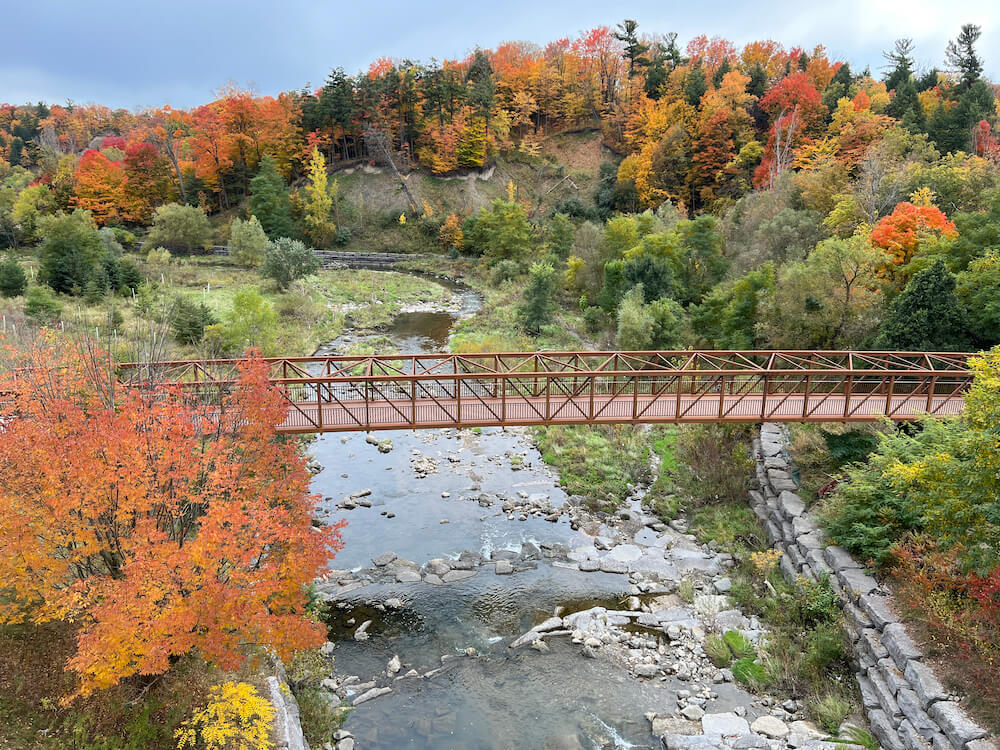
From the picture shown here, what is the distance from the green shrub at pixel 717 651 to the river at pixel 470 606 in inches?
38.9

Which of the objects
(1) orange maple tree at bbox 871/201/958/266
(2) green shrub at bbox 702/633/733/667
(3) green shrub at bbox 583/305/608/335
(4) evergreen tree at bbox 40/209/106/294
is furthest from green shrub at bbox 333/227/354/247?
(2) green shrub at bbox 702/633/733/667

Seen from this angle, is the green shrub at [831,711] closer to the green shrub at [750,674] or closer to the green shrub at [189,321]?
the green shrub at [750,674]

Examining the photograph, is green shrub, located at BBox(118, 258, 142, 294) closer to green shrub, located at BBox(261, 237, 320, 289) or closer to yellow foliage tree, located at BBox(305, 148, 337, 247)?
green shrub, located at BBox(261, 237, 320, 289)

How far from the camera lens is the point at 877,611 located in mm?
16547

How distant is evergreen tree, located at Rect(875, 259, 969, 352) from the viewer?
962 inches

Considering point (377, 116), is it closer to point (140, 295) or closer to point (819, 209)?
point (140, 295)

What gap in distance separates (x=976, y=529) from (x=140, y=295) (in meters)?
49.4

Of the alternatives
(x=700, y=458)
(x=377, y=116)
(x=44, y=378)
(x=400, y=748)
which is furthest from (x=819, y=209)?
(x=377, y=116)

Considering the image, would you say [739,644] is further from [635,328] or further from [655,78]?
[655,78]

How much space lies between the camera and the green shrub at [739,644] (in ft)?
58.6

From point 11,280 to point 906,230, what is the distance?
55.8m

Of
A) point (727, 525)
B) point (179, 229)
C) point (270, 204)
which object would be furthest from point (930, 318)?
point (179, 229)

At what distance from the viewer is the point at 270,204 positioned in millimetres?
76500

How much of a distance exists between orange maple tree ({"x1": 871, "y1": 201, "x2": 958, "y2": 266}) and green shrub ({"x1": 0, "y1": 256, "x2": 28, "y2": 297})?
177 ft
